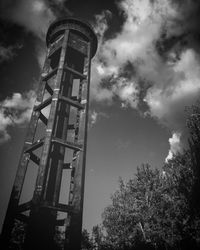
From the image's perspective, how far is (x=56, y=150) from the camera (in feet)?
24.2

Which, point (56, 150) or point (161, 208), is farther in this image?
point (161, 208)

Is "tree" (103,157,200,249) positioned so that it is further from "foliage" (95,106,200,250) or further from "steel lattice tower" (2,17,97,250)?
"steel lattice tower" (2,17,97,250)

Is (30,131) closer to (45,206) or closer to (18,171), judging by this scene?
(18,171)

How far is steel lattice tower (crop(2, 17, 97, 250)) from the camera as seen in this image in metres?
5.49

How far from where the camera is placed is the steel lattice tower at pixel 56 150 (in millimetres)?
5488

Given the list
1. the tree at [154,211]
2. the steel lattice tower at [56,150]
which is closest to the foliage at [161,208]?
the tree at [154,211]

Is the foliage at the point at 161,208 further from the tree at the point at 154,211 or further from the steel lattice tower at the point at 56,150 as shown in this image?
the steel lattice tower at the point at 56,150

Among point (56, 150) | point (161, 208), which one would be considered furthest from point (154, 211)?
point (56, 150)

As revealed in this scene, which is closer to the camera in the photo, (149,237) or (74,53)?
(74,53)

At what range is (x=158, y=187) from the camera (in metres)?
20.5

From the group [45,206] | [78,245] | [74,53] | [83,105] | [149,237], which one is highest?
[74,53]

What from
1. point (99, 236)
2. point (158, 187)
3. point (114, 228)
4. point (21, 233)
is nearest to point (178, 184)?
point (158, 187)

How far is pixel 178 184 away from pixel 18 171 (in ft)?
53.1

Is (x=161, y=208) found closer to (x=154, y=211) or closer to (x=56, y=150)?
(x=154, y=211)
